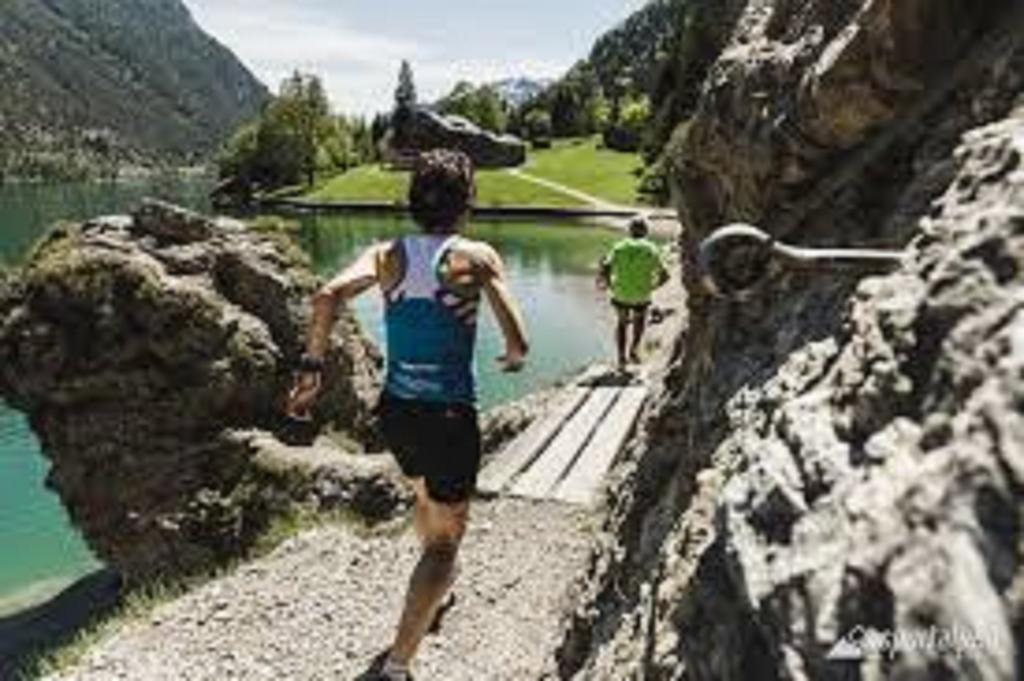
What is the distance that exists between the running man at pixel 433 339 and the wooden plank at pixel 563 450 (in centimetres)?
712

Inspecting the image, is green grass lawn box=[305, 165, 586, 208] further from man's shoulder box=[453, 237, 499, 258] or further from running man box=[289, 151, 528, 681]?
man's shoulder box=[453, 237, 499, 258]

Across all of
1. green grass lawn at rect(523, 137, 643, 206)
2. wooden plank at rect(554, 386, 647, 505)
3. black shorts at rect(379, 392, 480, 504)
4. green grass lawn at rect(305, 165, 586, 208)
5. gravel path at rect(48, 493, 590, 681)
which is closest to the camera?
black shorts at rect(379, 392, 480, 504)

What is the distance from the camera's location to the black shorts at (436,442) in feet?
25.5

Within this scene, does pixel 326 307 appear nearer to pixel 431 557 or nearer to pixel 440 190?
pixel 440 190

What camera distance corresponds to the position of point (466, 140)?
493 feet

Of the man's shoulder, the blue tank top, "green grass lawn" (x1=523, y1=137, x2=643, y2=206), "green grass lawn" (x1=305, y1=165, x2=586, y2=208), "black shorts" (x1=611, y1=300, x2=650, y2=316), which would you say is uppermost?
the man's shoulder

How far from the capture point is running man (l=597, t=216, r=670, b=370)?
2178 cm

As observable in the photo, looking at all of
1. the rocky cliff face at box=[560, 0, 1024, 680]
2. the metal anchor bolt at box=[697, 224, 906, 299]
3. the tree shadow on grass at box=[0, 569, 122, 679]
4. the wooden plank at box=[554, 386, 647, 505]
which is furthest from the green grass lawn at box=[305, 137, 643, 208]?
the metal anchor bolt at box=[697, 224, 906, 299]

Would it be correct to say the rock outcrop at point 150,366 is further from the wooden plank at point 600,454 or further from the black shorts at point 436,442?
the black shorts at point 436,442

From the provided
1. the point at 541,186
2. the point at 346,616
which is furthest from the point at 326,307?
the point at 541,186

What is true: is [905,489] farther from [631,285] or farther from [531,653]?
[631,285]

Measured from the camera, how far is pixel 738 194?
7387mm

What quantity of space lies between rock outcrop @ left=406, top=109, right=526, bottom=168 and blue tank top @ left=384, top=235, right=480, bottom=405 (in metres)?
113

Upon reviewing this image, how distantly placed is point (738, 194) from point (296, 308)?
15.9 meters
